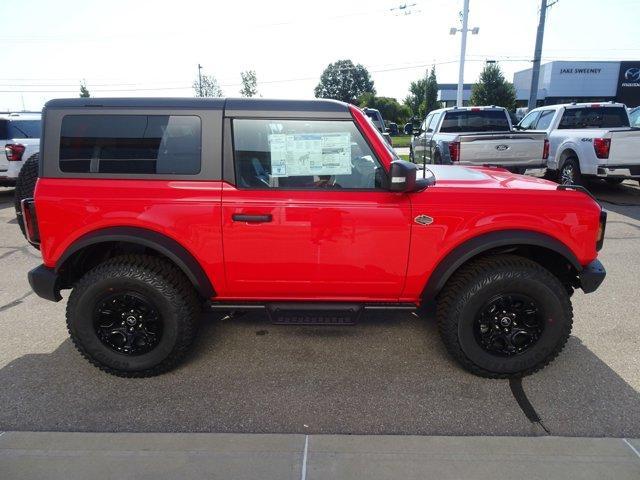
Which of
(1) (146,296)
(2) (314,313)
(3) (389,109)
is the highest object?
(3) (389,109)

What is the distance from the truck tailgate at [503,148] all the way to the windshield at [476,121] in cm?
219

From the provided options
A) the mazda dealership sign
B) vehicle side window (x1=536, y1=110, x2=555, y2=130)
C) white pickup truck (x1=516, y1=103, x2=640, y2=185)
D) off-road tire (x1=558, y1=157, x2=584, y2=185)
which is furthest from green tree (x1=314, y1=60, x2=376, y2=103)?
off-road tire (x1=558, y1=157, x2=584, y2=185)

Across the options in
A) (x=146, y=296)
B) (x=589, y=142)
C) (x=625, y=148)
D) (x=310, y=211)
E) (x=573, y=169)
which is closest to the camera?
(x=310, y=211)

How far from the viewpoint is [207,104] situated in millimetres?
2867

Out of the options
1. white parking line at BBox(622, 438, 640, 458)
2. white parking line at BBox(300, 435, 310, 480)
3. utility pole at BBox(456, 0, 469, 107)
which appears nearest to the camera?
white parking line at BBox(300, 435, 310, 480)

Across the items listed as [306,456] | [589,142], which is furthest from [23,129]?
[589,142]

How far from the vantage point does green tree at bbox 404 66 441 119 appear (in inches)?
1821

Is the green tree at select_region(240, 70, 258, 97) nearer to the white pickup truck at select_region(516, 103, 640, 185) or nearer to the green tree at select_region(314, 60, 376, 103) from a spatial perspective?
the white pickup truck at select_region(516, 103, 640, 185)

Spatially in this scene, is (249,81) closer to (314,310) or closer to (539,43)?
(539,43)

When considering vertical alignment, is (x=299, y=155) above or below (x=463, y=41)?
below

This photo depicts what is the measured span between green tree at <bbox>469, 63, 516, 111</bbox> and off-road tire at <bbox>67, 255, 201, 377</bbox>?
4022cm

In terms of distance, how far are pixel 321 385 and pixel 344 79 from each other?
96296mm

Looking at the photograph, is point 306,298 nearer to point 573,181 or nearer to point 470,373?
point 470,373

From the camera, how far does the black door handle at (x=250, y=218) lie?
2807 mm
